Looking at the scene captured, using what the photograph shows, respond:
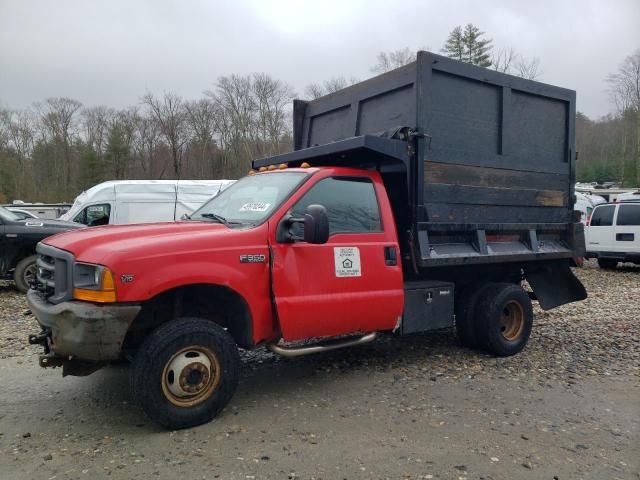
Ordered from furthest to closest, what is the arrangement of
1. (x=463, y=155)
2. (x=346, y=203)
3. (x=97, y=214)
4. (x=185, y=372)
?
(x=97, y=214)
(x=463, y=155)
(x=346, y=203)
(x=185, y=372)

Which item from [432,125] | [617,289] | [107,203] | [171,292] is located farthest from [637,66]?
[171,292]

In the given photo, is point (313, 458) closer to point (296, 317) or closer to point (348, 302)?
point (296, 317)

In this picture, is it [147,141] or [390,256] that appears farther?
[147,141]

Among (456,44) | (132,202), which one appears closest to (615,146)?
(456,44)

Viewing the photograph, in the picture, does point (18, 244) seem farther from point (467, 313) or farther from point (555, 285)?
point (555, 285)

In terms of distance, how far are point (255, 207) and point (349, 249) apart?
91 cm

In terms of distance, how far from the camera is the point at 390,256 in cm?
499

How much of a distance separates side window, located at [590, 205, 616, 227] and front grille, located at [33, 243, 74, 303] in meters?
14.5

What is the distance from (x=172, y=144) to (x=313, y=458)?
52.2 m

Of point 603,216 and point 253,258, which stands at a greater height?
point 603,216

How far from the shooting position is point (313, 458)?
3.50 m

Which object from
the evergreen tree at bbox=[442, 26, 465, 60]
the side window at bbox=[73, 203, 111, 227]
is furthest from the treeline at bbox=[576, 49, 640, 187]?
the side window at bbox=[73, 203, 111, 227]

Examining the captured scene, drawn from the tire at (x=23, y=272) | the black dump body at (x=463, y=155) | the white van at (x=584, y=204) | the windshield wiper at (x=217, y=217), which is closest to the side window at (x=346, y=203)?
the black dump body at (x=463, y=155)

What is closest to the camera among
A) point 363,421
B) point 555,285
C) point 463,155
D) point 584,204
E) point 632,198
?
point 363,421
